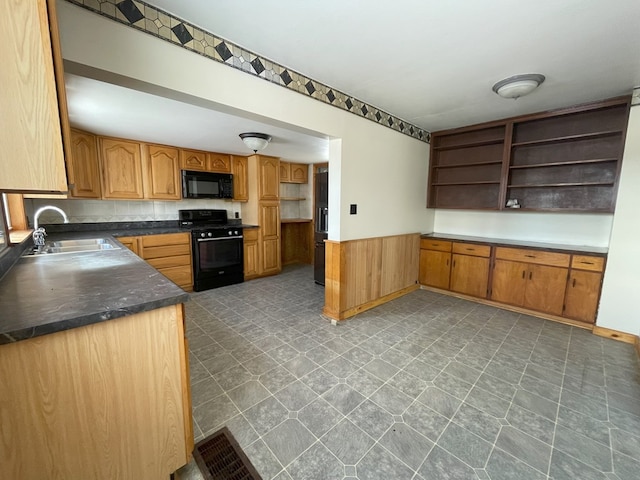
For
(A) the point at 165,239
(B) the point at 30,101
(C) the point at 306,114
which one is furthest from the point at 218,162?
(B) the point at 30,101

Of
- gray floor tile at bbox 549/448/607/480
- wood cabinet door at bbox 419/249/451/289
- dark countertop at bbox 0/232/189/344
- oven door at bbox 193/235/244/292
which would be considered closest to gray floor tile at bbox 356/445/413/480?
gray floor tile at bbox 549/448/607/480

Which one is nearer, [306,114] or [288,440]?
[288,440]

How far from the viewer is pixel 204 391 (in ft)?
6.00

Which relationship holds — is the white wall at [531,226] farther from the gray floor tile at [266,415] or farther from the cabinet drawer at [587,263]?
the gray floor tile at [266,415]

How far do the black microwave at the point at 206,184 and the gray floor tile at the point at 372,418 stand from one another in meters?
3.73

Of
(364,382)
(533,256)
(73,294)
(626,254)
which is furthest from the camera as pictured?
(533,256)

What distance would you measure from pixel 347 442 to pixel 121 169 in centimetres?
403

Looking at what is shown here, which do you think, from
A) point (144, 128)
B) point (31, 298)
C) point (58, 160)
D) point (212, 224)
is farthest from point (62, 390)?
point (212, 224)

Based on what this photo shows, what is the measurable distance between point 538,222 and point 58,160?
4.40 meters

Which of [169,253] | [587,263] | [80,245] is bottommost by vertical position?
[169,253]

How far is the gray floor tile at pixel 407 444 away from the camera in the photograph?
135cm

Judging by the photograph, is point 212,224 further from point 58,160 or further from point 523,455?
point 523,455

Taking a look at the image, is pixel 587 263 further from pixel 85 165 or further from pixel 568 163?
pixel 85 165

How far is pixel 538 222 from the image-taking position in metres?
3.35
